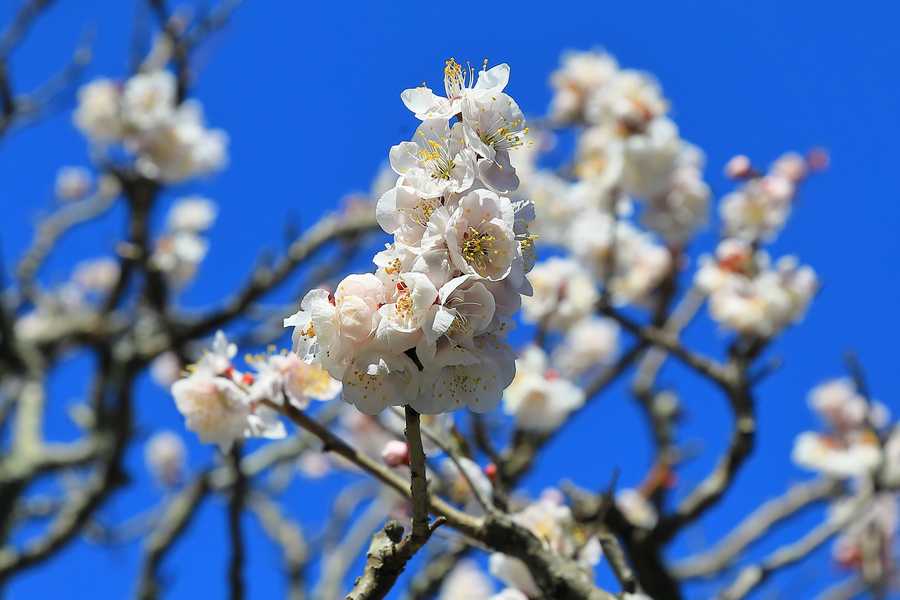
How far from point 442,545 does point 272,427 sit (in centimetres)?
169

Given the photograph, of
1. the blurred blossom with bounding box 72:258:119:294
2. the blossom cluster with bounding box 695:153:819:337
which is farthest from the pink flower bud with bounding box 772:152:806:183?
the blurred blossom with bounding box 72:258:119:294

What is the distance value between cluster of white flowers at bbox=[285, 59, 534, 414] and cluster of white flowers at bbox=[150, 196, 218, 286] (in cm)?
307

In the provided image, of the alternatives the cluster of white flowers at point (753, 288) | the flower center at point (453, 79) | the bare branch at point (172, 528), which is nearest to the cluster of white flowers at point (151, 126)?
the bare branch at point (172, 528)

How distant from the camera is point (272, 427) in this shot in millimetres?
1606

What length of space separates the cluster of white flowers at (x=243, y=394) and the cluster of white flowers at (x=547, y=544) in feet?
1.55

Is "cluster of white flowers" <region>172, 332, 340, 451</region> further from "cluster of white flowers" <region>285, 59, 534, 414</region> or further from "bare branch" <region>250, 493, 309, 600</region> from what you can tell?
"bare branch" <region>250, 493, 309, 600</region>

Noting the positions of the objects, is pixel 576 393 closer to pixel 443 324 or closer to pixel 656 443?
pixel 656 443

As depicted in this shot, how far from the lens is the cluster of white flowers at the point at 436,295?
1.07m

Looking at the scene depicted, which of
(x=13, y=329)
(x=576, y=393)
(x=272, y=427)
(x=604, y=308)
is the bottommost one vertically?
(x=272, y=427)

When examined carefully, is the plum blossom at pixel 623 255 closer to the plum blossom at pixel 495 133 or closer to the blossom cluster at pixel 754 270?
the blossom cluster at pixel 754 270

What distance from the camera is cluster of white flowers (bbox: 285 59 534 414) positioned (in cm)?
107

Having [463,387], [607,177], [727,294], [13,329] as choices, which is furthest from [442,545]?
[13,329]

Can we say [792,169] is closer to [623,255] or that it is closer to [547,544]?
[623,255]

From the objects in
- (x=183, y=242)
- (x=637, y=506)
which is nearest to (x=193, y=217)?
(x=183, y=242)
